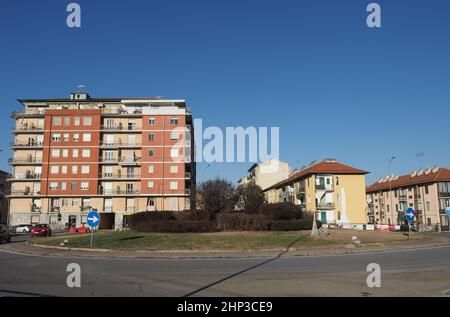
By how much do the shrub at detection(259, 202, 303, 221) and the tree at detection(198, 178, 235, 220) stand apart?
3376 centimetres

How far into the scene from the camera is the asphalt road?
390 inches

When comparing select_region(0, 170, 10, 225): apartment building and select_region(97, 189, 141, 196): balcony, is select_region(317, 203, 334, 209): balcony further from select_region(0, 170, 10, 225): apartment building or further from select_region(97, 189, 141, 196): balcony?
select_region(0, 170, 10, 225): apartment building

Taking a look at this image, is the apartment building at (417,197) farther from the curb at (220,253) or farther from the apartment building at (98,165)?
the curb at (220,253)

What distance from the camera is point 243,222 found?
38.7 m

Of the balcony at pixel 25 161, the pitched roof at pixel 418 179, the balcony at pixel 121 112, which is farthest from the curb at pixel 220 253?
the pitched roof at pixel 418 179

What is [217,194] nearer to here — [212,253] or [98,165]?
[98,165]

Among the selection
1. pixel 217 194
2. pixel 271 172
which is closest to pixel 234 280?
pixel 217 194

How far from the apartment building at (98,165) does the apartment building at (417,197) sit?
39.6 metres

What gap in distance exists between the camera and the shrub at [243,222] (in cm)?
3803

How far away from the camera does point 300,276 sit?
12641 mm
